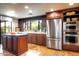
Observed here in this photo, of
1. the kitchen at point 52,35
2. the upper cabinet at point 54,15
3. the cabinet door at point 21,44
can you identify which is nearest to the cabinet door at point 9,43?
the kitchen at point 52,35

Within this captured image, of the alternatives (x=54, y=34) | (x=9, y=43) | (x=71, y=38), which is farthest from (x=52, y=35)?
(x=9, y=43)

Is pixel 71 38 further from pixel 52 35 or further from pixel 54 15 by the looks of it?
pixel 54 15

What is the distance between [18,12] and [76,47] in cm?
254

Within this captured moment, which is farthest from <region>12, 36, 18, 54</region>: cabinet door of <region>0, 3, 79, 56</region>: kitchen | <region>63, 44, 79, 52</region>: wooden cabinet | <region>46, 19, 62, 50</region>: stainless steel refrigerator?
<region>63, 44, 79, 52</region>: wooden cabinet

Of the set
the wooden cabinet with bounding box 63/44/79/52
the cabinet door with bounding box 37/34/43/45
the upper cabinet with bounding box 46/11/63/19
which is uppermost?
the upper cabinet with bounding box 46/11/63/19

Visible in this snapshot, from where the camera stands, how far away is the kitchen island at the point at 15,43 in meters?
3.56

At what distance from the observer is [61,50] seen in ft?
14.1

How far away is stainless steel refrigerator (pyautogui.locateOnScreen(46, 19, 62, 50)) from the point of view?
14.3ft

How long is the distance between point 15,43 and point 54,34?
1769 mm

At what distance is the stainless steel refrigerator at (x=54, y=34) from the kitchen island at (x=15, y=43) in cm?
127

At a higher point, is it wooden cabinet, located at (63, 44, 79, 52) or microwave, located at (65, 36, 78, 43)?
microwave, located at (65, 36, 78, 43)

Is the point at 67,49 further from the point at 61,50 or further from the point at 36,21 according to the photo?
the point at 36,21

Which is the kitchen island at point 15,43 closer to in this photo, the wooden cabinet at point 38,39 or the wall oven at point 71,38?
the wooden cabinet at point 38,39

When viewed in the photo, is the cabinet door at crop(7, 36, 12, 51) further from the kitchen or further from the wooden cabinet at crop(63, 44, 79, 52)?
the wooden cabinet at crop(63, 44, 79, 52)
